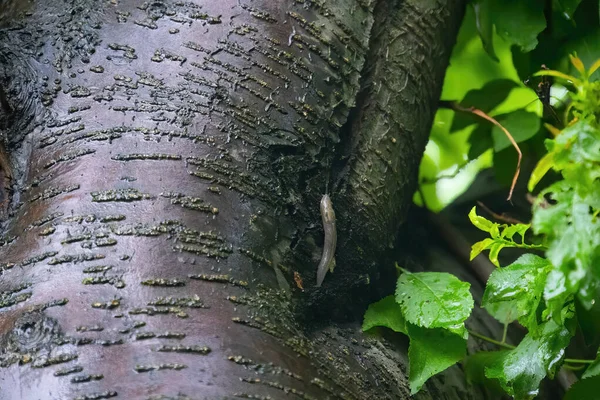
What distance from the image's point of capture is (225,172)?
902mm

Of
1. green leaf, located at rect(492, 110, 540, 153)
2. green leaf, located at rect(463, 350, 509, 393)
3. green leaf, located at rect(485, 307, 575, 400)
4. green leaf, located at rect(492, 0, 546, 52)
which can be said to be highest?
green leaf, located at rect(492, 0, 546, 52)

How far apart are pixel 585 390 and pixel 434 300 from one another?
0.76 ft

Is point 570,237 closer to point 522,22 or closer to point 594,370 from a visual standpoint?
point 594,370

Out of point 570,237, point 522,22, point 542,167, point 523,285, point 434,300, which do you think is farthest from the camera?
point 522,22

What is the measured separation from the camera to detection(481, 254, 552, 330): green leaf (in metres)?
0.83

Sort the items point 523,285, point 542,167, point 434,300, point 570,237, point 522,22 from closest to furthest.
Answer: point 570,237 → point 542,167 → point 523,285 → point 434,300 → point 522,22

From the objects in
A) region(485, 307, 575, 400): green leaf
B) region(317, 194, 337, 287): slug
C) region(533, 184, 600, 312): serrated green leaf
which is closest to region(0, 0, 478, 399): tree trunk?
region(317, 194, 337, 287): slug

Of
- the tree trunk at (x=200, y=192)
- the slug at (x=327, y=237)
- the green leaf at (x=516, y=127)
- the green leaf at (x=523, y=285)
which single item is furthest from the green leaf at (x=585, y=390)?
the green leaf at (x=516, y=127)

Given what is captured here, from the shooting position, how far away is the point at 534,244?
1.04 metres

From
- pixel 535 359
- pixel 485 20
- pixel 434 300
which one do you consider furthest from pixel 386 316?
pixel 485 20

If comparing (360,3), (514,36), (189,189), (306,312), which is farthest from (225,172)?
(514,36)

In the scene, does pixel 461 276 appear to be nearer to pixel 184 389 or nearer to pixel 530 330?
pixel 530 330

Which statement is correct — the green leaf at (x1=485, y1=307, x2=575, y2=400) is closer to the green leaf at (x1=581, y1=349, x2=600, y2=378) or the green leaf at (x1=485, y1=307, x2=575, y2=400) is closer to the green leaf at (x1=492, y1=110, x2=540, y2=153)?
the green leaf at (x1=581, y1=349, x2=600, y2=378)

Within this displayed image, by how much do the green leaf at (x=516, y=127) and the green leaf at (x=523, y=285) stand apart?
17.5 inches
